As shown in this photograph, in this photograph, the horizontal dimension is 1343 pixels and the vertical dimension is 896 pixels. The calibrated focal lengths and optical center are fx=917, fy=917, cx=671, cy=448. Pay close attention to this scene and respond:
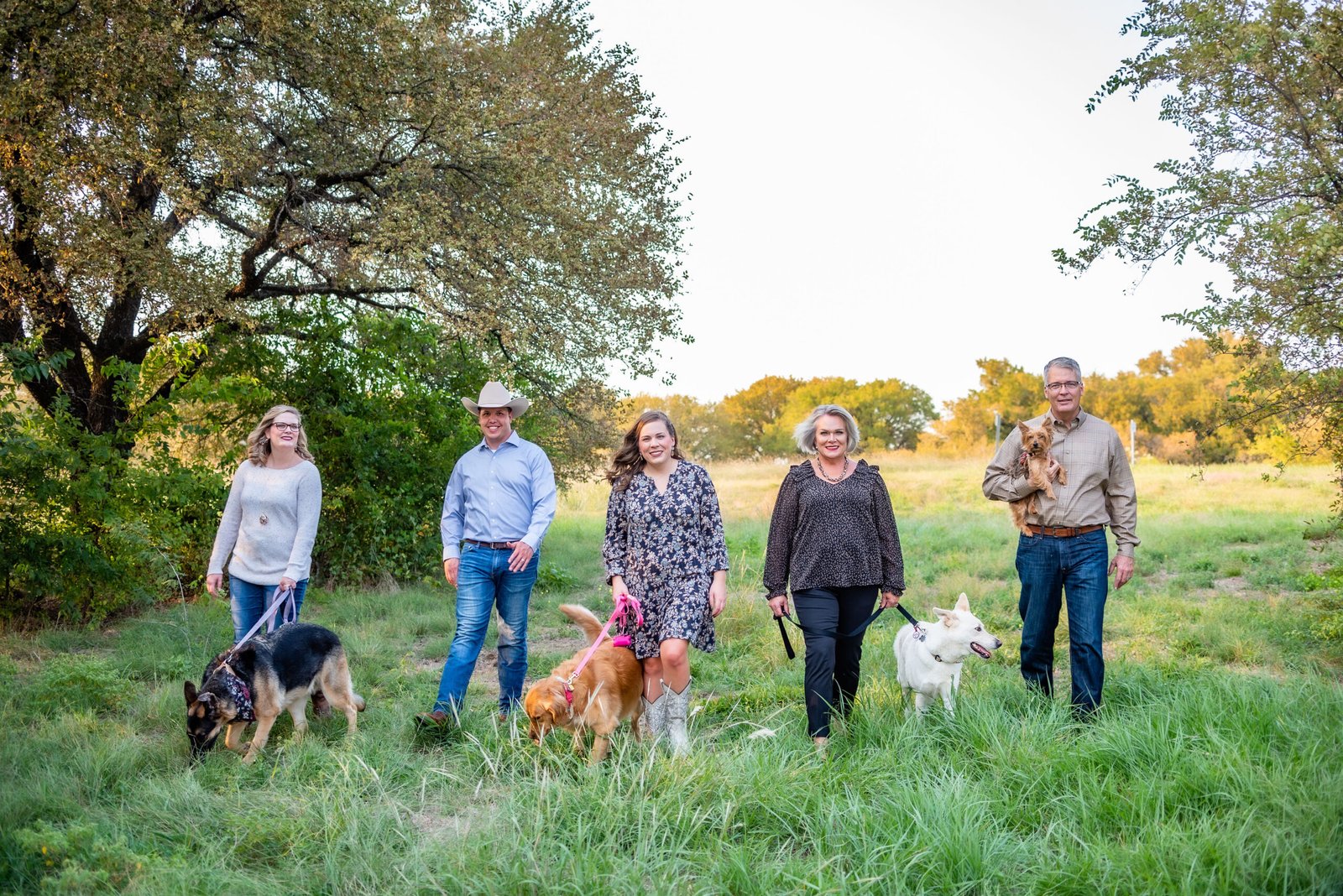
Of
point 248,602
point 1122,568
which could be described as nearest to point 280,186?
point 248,602

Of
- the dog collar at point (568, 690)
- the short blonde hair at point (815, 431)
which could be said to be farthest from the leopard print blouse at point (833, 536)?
the dog collar at point (568, 690)

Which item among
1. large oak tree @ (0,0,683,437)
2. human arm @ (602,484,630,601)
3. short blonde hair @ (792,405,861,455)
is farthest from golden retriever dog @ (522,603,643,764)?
large oak tree @ (0,0,683,437)

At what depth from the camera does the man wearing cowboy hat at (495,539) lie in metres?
5.78

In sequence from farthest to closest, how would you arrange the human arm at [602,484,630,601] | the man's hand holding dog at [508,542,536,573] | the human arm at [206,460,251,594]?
the human arm at [206,460,251,594], the man's hand holding dog at [508,542,536,573], the human arm at [602,484,630,601]

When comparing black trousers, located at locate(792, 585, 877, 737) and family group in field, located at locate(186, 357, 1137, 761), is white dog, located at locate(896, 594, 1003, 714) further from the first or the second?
black trousers, located at locate(792, 585, 877, 737)

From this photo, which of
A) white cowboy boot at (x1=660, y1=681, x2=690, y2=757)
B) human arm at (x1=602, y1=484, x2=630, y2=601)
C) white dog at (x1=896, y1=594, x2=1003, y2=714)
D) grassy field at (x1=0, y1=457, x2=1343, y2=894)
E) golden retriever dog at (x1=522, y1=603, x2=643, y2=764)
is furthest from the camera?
white dog at (x1=896, y1=594, x2=1003, y2=714)

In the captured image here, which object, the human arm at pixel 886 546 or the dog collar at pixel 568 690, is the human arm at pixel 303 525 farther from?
the human arm at pixel 886 546

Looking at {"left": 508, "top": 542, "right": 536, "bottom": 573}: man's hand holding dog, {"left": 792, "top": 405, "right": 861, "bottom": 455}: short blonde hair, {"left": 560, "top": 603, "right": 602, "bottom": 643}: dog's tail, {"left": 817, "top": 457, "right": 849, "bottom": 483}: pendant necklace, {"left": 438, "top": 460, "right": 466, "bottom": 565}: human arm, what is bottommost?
{"left": 560, "top": 603, "right": 602, "bottom": 643}: dog's tail

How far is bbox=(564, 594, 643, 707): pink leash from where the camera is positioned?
476cm

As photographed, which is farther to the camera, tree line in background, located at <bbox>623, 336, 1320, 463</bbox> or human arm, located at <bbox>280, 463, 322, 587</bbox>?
tree line in background, located at <bbox>623, 336, 1320, 463</bbox>

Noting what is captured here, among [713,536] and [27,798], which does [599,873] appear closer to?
[713,536]

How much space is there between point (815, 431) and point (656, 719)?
184cm

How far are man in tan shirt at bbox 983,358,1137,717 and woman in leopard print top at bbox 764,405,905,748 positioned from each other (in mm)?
852

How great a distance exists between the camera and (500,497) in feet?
19.3
